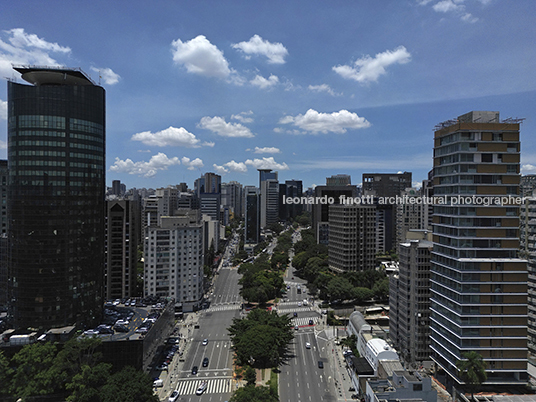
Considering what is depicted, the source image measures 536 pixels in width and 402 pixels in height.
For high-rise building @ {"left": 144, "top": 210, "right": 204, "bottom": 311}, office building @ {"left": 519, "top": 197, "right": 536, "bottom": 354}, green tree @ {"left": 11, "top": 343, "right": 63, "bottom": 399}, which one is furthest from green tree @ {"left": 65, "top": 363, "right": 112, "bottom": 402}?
office building @ {"left": 519, "top": 197, "right": 536, "bottom": 354}

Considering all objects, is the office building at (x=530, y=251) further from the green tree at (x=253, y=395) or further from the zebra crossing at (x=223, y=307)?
the zebra crossing at (x=223, y=307)

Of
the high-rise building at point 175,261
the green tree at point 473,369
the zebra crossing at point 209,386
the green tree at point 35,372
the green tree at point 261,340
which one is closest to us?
the green tree at point 473,369

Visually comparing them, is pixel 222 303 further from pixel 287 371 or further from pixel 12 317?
pixel 12 317

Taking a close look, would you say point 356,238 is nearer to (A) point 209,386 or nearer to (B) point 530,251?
(B) point 530,251

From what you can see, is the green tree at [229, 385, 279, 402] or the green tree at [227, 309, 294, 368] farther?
the green tree at [227, 309, 294, 368]

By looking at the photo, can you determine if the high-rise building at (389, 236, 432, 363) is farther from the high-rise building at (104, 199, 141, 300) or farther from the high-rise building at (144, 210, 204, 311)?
the high-rise building at (104, 199, 141, 300)

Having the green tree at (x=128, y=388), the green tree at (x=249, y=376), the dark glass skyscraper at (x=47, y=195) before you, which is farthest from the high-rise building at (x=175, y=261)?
the green tree at (x=128, y=388)

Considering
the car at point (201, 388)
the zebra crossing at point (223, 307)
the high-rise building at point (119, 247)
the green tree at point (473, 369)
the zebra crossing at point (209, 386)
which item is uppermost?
the high-rise building at point (119, 247)
